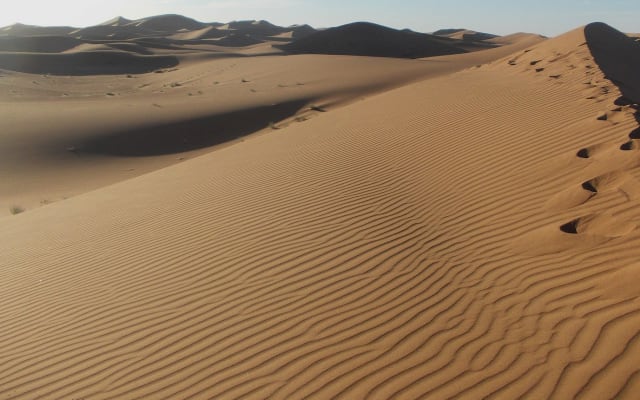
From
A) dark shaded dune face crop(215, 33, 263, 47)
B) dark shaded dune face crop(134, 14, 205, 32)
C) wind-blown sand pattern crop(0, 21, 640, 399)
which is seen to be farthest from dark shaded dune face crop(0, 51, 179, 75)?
dark shaded dune face crop(134, 14, 205, 32)

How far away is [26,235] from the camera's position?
861cm

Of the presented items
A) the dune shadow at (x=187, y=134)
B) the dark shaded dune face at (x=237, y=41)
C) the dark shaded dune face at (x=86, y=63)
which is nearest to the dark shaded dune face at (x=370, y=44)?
the dark shaded dune face at (x=237, y=41)

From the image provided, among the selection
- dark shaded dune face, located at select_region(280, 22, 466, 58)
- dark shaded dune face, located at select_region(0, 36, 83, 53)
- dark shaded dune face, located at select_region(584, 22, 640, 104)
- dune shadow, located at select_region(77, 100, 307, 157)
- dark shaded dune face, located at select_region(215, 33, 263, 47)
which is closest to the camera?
dark shaded dune face, located at select_region(584, 22, 640, 104)

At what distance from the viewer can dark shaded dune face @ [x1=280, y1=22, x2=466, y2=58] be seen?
61.1m

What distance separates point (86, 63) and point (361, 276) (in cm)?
4882

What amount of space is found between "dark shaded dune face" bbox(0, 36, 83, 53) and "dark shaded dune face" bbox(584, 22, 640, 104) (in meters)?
51.4

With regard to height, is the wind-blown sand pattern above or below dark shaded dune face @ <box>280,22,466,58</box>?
below

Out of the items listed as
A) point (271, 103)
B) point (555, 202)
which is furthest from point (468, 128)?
point (271, 103)

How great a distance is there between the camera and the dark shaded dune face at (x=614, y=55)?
47.0 feet

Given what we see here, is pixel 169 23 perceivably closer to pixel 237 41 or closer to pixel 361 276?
pixel 237 41

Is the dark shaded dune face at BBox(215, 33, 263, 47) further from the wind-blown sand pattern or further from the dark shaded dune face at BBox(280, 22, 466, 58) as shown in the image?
the wind-blown sand pattern

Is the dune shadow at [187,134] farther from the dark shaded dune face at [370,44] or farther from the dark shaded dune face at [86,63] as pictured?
the dark shaded dune face at [370,44]

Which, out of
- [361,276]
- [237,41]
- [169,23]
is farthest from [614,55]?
[169,23]

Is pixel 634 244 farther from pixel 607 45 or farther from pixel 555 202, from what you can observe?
pixel 607 45
